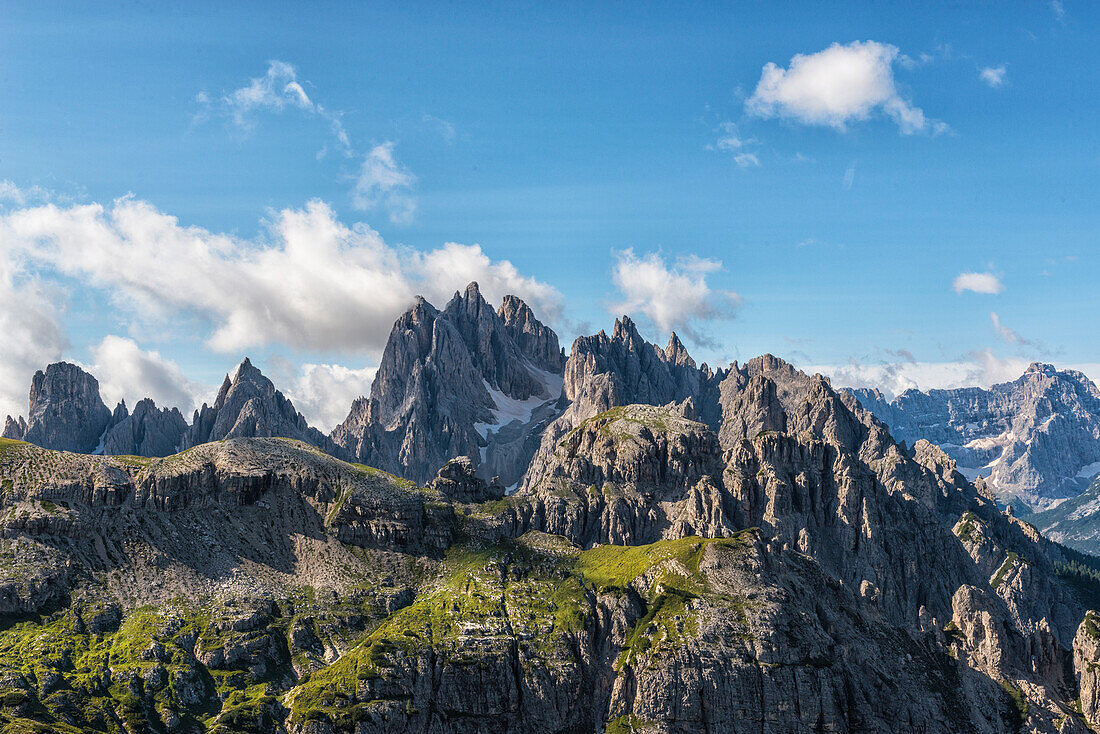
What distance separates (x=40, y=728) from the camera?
175 m

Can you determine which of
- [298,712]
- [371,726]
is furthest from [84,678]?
[371,726]

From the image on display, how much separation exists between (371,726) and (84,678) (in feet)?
210

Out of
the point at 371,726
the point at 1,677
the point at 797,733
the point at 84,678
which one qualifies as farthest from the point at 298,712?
the point at 797,733

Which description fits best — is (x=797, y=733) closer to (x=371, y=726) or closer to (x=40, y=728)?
(x=371, y=726)

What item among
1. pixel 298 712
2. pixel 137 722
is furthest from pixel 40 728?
pixel 298 712

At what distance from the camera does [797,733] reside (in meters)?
199

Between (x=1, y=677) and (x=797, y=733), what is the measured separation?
169 metres

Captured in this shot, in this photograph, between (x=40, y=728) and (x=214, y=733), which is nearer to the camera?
(x=40, y=728)

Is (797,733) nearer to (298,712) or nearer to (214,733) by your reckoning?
(298,712)

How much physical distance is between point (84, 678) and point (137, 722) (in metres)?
19.1

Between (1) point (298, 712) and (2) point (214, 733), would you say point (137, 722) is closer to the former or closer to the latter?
(2) point (214, 733)

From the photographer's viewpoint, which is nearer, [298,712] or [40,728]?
[40,728]

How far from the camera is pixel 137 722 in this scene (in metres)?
190

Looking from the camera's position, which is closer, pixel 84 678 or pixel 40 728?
pixel 40 728
